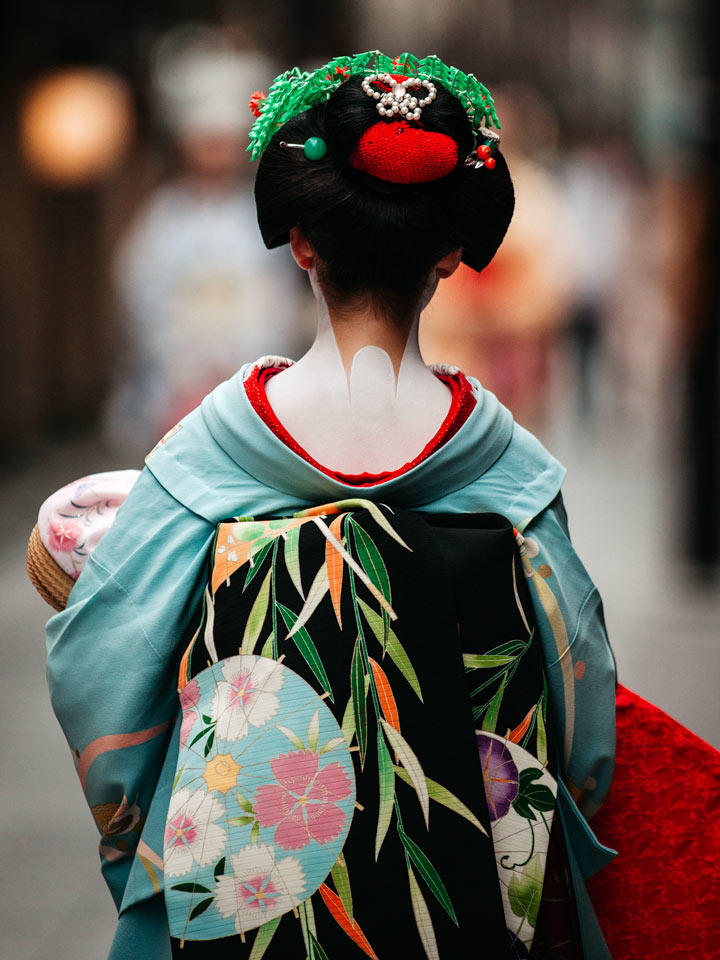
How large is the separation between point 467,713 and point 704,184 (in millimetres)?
5606

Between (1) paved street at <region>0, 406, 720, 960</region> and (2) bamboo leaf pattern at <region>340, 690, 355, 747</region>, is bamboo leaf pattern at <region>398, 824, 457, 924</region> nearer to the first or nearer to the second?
(2) bamboo leaf pattern at <region>340, 690, 355, 747</region>

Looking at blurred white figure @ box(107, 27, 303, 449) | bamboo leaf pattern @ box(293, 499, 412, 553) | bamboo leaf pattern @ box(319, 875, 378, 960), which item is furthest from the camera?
blurred white figure @ box(107, 27, 303, 449)

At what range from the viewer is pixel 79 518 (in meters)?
2.10

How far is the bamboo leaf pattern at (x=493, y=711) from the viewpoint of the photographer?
6.04 ft

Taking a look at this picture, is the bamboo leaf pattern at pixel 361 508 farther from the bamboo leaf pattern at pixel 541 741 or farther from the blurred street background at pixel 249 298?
the blurred street background at pixel 249 298

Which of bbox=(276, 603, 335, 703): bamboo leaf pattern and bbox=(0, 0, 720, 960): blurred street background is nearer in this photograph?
bbox=(276, 603, 335, 703): bamboo leaf pattern

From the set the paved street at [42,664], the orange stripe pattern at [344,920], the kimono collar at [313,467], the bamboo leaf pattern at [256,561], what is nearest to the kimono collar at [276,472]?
the kimono collar at [313,467]

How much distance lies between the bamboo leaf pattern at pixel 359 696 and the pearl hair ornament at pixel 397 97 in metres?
0.80

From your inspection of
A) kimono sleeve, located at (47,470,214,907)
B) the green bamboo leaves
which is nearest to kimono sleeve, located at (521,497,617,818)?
the green bamboo leaves

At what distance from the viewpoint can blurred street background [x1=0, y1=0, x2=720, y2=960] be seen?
5.62 metres

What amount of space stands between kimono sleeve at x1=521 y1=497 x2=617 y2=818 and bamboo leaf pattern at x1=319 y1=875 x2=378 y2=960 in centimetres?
45

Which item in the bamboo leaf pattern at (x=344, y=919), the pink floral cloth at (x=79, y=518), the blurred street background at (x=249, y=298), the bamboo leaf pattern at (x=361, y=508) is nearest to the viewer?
the bamboo leaf pattern at (x=344, y=919)

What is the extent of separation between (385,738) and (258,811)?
206mm

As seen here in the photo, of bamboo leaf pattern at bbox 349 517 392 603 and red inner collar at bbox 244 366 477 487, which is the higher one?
red inner collar at bbox 244 366 477 487
